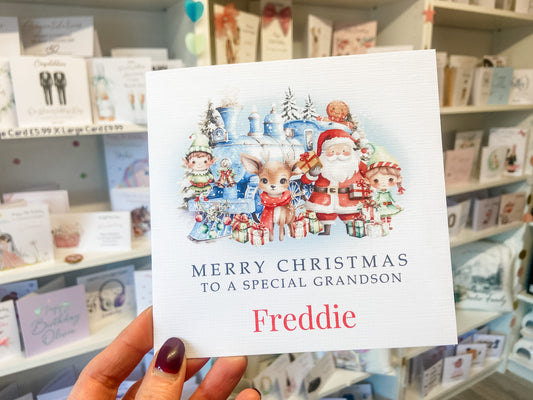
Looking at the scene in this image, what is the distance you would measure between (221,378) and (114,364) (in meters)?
0.23

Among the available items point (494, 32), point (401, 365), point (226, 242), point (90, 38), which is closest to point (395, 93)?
point (226, 242)

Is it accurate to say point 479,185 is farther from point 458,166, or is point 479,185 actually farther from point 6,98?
point 6,98

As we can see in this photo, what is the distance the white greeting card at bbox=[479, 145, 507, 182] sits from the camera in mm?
1854

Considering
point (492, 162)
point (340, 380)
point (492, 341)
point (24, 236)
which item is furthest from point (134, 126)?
point (492, 341)

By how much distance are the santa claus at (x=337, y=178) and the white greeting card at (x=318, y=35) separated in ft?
3.20

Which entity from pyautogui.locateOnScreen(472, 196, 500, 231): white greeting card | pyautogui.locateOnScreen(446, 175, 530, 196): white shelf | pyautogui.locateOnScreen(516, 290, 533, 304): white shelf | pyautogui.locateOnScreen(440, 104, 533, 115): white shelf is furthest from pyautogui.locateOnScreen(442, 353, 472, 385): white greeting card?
pyautogui.locateOnScreen(440, 104, 533, 115): white shelf

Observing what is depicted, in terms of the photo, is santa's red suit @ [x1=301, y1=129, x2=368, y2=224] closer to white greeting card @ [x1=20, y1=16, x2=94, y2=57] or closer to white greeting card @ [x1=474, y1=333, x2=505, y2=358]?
white greeting card @ [x1=20, y1=16, x2=94, y2=57]

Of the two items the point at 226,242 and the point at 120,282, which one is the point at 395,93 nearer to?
the point at 226,242

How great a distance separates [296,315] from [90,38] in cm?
110

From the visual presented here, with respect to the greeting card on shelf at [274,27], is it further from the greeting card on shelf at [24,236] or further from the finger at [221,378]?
the finger at [221,378]

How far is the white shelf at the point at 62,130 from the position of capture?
1061 millimetres

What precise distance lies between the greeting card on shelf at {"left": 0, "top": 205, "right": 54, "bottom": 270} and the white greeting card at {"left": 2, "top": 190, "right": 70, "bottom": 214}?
109 mm

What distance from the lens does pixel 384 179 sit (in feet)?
2.18

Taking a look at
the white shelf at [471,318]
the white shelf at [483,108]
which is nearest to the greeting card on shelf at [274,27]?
the white shelf at [483,108]
